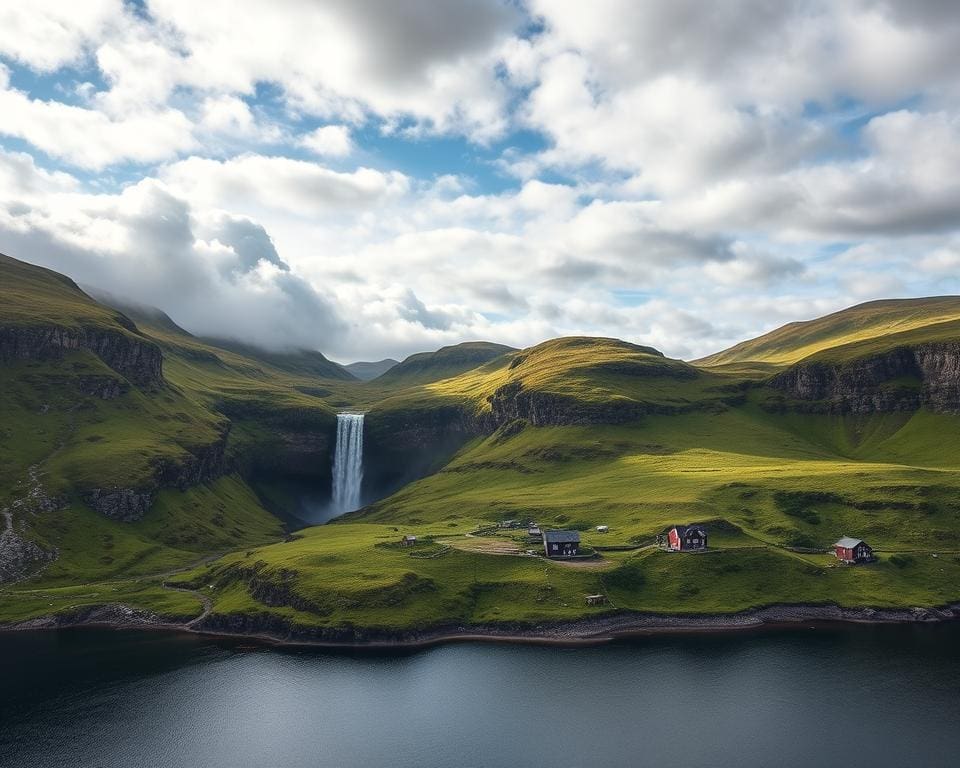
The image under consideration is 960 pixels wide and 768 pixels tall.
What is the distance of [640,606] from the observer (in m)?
134

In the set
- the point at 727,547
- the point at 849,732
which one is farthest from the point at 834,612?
the point at 849,732

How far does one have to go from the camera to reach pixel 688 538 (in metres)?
152

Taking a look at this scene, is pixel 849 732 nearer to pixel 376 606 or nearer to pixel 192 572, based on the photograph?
pixel 376 606

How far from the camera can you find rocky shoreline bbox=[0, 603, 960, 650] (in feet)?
412

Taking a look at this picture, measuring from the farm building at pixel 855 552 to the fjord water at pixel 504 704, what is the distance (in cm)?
2282

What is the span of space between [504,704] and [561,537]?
58167mm

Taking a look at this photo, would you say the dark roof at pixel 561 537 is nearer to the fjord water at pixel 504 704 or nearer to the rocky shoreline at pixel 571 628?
the rocky shoreline at pixel 571 628

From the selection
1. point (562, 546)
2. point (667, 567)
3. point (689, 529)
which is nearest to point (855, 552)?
point (689, 529)

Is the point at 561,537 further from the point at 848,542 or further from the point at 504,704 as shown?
the point at 848,542

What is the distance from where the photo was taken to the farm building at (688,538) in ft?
497

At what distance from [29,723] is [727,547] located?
134 m

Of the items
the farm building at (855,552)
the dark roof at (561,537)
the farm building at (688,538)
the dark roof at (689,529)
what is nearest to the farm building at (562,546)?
the dark roof at (561,537)

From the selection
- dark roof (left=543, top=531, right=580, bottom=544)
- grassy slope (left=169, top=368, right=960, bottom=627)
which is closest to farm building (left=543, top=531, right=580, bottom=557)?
dark roof (left=543, top=531, right=580, bottom=544)

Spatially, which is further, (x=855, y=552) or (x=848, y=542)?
(x=848, y=542)
